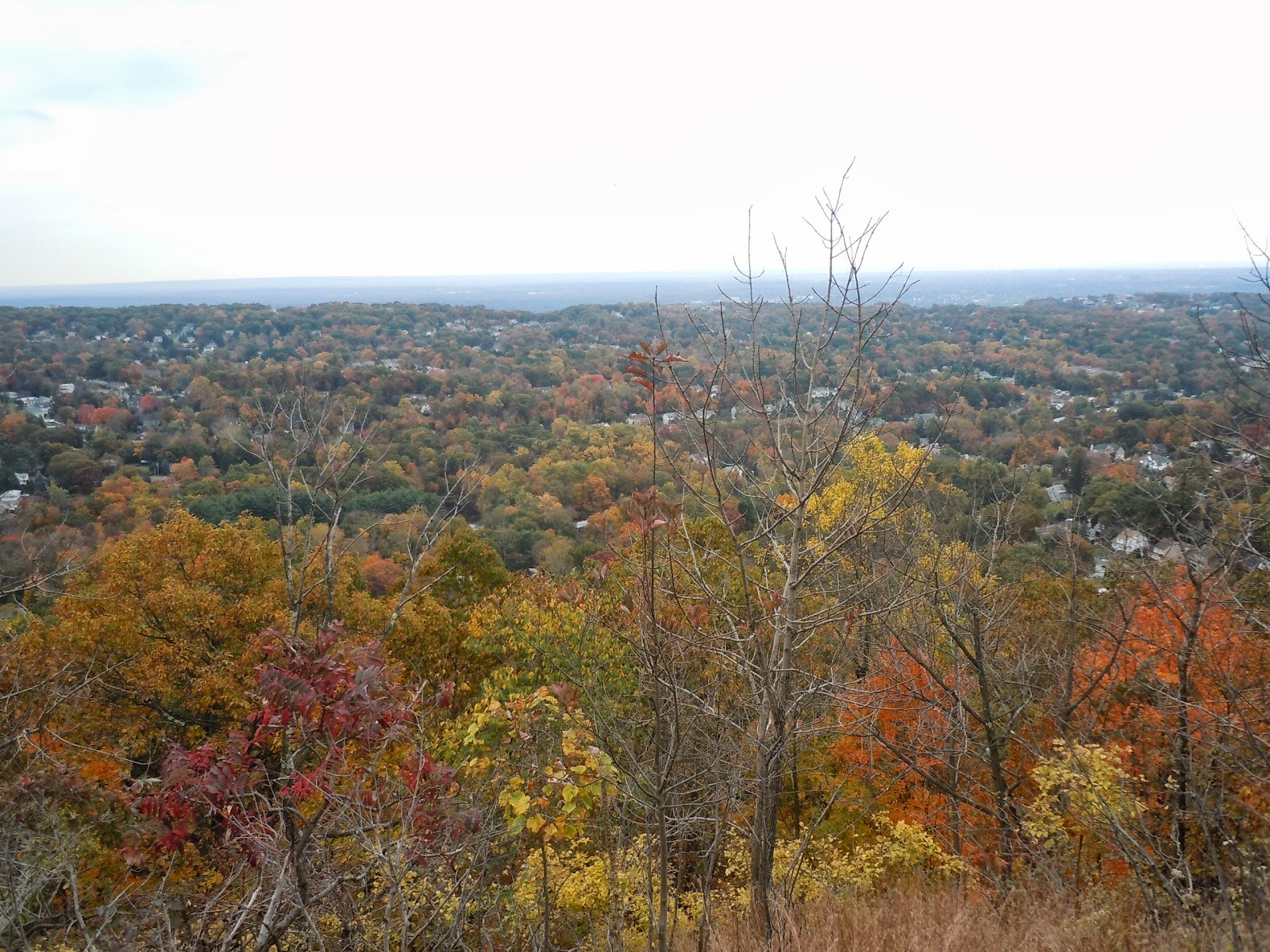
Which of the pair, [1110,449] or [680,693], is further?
[1110,449]

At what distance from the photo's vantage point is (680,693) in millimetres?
4781

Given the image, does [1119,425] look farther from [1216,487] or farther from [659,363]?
[659,363]

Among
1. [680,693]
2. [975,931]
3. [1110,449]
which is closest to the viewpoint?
[975,931]

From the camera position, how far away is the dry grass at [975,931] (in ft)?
13.2

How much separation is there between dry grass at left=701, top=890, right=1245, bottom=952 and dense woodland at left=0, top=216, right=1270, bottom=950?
89 mm

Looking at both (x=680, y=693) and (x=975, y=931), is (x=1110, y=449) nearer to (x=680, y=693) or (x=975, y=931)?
(x=975, y=931)

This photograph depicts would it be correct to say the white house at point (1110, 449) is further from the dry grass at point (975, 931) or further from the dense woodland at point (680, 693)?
the dry grass at point (975, 931)

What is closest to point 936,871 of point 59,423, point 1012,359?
point 59,423

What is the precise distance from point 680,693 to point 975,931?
226 centimetres

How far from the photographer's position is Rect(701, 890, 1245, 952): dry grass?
13.2 ft

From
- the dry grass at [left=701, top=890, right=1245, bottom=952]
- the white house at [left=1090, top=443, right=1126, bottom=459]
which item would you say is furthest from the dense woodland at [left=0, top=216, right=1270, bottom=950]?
the white house at [left=1090, top=443, right=1126, bottom=459]

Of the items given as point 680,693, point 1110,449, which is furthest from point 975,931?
point 1110,449

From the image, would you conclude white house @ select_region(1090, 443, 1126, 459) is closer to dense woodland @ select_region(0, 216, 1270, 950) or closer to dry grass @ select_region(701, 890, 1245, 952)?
dense woodland @ select_region(0, 216, 1270, 950)

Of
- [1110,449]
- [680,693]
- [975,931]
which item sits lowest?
[1110,449]
